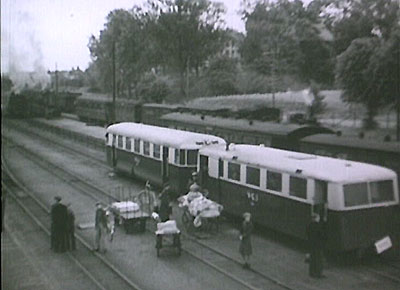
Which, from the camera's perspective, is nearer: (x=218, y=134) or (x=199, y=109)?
(x=218, y=134)

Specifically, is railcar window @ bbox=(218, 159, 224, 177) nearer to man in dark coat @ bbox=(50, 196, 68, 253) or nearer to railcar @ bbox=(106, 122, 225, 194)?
railcar @ bbox=(106, 122, 225, 194)

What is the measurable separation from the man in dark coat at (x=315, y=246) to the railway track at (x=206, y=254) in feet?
1.69

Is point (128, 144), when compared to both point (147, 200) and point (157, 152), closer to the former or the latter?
point (157, 152)

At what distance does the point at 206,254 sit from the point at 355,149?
10.8ft

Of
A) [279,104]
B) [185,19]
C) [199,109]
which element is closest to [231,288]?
[185,19]

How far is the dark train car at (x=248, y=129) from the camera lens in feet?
38.3

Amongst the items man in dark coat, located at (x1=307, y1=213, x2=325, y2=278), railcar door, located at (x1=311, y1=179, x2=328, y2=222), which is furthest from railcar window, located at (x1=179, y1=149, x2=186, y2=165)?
man in dark coat, located at (x1=307, y1=213, x2=325, y2=278)

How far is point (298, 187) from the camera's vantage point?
7.97 metres

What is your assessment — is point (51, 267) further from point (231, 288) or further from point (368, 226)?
point (368, 226)

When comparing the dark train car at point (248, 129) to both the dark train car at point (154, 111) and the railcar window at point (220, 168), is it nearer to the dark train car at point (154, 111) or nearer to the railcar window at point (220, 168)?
the dark train car at point (154, 111)

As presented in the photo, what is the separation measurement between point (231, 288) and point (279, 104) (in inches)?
518

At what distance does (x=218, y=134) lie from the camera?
14352 mm

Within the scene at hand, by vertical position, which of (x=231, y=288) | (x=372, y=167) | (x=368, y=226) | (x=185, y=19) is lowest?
(x=231, y=288)

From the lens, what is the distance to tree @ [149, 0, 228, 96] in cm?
859
